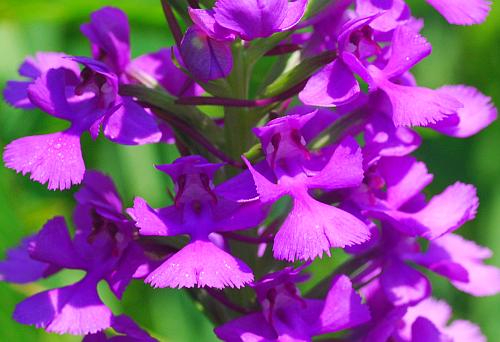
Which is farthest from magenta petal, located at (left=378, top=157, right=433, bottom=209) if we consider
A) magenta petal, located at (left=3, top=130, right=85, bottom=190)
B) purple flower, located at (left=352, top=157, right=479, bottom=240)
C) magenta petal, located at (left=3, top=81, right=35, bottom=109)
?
magenta petal, located at (left=3, top=81, right=35, bottom=109)

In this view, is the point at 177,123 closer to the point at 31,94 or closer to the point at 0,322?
the point at 31,94

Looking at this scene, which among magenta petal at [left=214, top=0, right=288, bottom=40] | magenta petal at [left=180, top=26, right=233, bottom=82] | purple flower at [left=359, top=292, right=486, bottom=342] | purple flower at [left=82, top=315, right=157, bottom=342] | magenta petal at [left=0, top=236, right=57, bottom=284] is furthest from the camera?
magenta petal at [left=0, top=236, right=57, bottom=284]

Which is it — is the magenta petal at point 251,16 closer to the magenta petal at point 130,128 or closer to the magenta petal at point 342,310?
the magenta petal at point 130,128

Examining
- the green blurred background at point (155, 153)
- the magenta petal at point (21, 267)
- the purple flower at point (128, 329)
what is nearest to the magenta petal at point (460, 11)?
the purple flower at point (128, 329)

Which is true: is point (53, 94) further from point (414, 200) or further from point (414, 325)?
point (414, 325)

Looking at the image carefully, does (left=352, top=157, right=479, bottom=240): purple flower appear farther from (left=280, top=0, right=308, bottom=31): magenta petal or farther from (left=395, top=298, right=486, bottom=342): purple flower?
(left=280, top=0, right=308, bottom=31): magenta petal

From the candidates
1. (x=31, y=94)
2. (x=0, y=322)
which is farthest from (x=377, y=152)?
(x=0, y=322)

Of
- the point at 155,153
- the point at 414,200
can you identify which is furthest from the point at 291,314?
the point at 155,153
